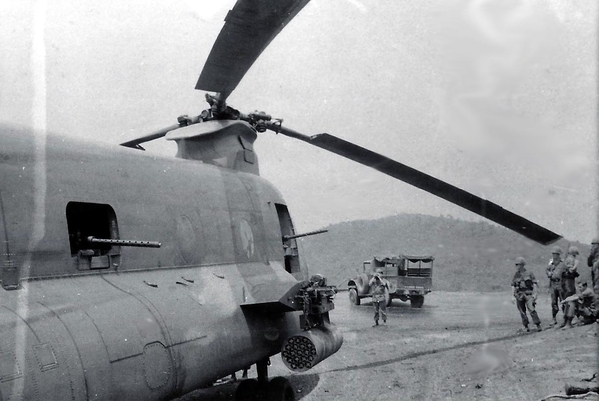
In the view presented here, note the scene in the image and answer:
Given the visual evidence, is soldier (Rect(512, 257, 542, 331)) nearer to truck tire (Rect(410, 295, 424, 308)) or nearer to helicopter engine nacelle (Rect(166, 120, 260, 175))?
truck tire (Rect(410, 295, 424, 308))

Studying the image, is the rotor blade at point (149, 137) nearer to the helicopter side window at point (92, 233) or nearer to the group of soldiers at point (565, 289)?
the helicopter side window at point (92, 233)

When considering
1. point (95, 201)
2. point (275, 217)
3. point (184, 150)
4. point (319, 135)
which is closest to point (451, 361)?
point (275, 217)

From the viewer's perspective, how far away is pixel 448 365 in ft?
29.4

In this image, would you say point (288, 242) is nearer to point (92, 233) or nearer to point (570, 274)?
point (92, 233)

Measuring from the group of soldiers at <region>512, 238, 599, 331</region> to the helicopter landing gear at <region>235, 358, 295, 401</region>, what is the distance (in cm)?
684

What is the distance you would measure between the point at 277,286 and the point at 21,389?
10.8 feet

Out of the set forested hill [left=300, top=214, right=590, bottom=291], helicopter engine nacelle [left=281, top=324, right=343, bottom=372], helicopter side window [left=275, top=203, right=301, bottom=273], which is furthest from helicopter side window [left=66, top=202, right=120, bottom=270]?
forested hill [left=300, top=214, right=590, bottom=291]

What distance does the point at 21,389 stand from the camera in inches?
116

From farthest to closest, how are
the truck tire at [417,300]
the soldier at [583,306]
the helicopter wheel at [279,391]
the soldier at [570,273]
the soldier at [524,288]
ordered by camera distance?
the truck tire at [417,300], the soldier at [570,273], the soldier at [524,288], the soldier at [583,306], the helicopter wheel at [279,391]

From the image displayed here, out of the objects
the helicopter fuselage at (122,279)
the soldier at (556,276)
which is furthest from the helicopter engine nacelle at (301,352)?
the soldier at (556,276)

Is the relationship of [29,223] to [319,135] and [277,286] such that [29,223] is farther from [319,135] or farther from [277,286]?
[319,135]

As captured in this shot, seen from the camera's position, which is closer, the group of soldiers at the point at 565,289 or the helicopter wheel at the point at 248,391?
the helicopter wheel at the point at 248,391

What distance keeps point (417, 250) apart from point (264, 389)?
129 ft

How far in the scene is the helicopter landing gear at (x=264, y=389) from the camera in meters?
7.04
